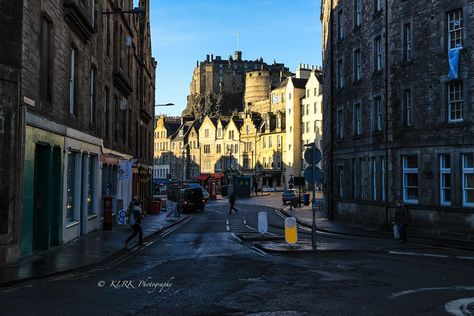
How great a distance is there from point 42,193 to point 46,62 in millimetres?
4327

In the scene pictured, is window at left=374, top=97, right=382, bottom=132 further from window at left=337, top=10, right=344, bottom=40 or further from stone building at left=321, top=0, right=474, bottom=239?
window at left=337, top=10, right=344, bottom=40

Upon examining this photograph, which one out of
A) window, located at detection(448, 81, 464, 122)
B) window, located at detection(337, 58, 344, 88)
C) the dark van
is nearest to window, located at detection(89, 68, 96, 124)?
window, located at detection(448, 81, 464, 122)

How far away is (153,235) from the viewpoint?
2519 cm

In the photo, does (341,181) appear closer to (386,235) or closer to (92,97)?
(386,235)

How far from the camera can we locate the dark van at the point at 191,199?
48.3 metres

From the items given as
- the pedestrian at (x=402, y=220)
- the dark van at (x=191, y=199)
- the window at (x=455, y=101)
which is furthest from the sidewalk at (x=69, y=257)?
the dark van at (x=191, y=199)

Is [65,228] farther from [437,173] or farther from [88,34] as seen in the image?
[437,173]

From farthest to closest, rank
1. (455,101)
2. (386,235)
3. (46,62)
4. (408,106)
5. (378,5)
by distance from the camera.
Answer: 1. (378,5)
2. (408,106)
3. (386,235)
4. (455,101)
5. (46,62)

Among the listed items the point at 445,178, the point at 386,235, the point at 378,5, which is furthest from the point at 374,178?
the point at 378,5

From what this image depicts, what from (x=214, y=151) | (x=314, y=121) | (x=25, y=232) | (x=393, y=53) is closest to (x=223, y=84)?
(x=214, y=151)

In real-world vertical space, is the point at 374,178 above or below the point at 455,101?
below

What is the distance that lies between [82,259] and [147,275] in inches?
139

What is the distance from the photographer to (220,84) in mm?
161750

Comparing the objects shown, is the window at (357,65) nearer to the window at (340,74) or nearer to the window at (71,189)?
the window at (340,74)
